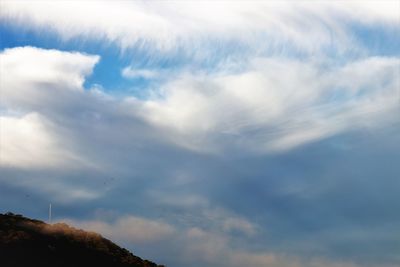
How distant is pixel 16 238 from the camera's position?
93.9 meters

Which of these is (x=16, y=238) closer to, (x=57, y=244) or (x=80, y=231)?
(x=57, y=244)

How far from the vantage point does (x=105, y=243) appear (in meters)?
110

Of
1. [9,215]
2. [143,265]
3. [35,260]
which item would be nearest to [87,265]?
[35,260]

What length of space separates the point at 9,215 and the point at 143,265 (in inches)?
980

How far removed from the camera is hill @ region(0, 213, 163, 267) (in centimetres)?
8869

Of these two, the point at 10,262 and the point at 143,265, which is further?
the point at 143,265

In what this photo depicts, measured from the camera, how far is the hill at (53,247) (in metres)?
88.7

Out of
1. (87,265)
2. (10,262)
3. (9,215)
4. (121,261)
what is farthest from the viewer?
(9,215)

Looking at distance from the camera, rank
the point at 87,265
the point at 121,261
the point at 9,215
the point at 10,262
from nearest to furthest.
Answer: the point at 10,262 → the point at 87,265 → the point at 121,261 → the point at 9,215

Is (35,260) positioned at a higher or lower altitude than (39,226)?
lower

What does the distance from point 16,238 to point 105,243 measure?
64.7ft

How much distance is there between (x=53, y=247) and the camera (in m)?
95.4

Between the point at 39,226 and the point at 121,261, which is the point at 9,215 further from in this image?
the point at 121,261

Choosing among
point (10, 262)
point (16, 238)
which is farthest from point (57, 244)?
point (10, 262)
